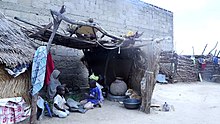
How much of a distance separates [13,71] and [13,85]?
325mm

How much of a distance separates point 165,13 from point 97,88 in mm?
8519

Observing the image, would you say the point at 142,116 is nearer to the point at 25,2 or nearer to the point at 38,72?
the point at 38,72

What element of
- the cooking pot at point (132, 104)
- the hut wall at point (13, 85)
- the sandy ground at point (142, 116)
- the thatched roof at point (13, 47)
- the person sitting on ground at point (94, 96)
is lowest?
the sandy ground at point (142, 116)

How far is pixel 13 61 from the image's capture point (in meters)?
3.81

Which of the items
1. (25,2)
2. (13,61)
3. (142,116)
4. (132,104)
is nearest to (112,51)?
(132,104)

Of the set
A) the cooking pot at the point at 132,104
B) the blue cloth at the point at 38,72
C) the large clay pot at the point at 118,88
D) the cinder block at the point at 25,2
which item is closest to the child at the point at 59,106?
the blue cloth at the point at 38,72

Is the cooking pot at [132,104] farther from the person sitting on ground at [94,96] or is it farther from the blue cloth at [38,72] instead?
the blue cloth at [38,72]

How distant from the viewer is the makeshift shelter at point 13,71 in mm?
3830

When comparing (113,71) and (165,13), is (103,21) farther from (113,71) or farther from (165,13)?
(165,13)

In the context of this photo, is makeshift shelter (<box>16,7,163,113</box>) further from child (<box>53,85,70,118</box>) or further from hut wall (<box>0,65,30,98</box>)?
child (<box>53,85,70,118</box>)

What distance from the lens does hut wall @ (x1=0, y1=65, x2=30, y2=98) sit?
387 centimetres

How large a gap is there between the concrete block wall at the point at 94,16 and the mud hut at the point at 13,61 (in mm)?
Answer: 2182

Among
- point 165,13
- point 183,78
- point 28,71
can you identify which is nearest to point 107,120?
point 28,71

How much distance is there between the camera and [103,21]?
9273mm
